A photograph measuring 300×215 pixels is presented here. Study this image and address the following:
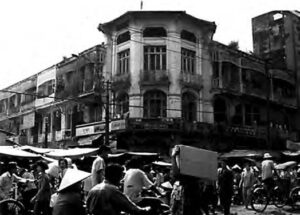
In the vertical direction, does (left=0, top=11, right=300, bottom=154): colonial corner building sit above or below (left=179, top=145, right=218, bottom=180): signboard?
above

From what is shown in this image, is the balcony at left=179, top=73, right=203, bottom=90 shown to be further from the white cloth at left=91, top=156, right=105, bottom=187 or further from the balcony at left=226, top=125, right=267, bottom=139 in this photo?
the white cloth at left=91, top=156, right=105, bottom=187

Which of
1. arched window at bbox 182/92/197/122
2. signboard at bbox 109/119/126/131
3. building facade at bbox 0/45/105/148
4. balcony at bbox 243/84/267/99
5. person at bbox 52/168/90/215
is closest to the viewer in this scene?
person at bbox 52/168/90/215

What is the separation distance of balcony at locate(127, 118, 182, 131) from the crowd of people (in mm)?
9875

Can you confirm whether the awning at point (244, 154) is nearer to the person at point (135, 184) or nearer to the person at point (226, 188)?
the person at point (226, 188)

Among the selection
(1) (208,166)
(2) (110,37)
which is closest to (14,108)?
(2) (110,37)

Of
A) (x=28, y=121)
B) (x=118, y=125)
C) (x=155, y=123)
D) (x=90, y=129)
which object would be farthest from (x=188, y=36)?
(x=28, y=121)

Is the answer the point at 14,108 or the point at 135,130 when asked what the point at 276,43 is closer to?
the point at 135,130

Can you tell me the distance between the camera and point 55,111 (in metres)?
34.4

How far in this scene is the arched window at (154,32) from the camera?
90.7 feet

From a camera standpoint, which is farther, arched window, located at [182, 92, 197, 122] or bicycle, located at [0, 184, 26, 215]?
arched window, located at [182, 92, 197, 122]

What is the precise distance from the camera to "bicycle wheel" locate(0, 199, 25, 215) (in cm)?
870

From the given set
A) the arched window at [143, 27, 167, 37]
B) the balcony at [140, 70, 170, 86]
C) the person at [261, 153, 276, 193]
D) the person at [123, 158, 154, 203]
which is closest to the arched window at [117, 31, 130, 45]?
the arched window at [143, 27, 167, 37]

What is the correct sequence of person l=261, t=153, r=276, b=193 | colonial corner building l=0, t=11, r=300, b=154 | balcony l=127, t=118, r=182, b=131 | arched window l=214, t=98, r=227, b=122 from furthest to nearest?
arched window l=214, t=98, r=227, b=122
colonial corner building l=0, t=11, r=300, b=154
balcony l=127, t=118, r=182, b=131
person l=261, t=153, r=276, b=193

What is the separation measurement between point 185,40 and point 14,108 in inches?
823
